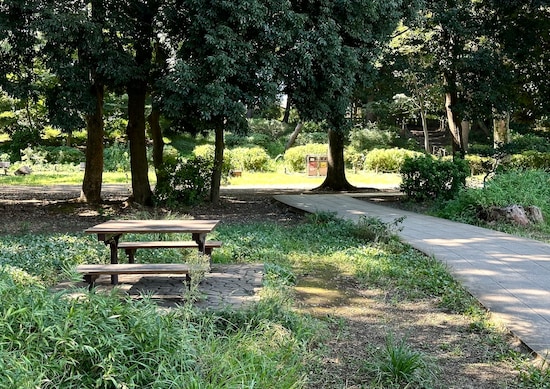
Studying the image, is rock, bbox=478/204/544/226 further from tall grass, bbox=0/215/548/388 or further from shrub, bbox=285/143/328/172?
shrub, bbox=285/143/328/172

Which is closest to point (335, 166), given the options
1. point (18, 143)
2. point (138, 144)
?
point (138, 144)

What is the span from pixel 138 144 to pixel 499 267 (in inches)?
339

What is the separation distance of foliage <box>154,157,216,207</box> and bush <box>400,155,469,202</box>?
475 centimetres

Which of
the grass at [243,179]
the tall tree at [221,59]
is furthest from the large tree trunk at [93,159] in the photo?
the grass at [243,179]

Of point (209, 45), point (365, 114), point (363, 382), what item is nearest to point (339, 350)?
point (363, 382)

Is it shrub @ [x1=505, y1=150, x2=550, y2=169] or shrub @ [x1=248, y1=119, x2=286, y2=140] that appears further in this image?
shrub @ [x1=248, y1=119, x2=286, y2=140]

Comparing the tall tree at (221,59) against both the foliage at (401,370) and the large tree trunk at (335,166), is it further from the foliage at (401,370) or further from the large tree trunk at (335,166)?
the foliage at (401,370)

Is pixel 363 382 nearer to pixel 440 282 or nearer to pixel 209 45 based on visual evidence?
pixel 440 282

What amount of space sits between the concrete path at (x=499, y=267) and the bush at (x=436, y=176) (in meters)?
2.03

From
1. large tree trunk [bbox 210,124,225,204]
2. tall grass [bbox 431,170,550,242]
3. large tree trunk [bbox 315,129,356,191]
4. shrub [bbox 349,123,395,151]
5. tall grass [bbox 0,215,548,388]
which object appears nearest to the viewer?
tall grass [bbox 0,215,548,388]

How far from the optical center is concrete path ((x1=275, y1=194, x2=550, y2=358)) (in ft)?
14.5

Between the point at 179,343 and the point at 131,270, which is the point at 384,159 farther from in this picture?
Answer: the point at 179,343

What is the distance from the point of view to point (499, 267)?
618cm

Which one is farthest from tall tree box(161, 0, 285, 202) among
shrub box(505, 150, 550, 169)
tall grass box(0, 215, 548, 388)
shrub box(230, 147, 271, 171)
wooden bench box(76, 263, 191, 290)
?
shrub box(230, 147, 271, 171)
